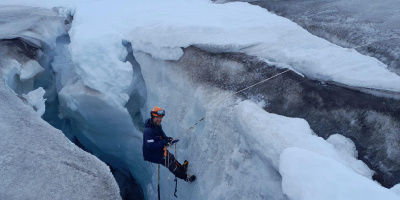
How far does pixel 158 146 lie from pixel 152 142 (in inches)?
4.1

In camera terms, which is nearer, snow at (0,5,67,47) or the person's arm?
the person's arm

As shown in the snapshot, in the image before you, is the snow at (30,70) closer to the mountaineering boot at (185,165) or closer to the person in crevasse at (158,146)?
the person in crevasse at (158,146)

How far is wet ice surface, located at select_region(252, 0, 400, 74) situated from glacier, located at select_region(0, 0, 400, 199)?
0.31m

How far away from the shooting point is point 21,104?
4.13 meters

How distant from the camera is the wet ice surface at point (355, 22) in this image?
4.20 meters

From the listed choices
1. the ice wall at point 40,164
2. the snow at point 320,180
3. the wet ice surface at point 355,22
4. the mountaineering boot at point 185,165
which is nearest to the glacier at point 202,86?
the snow at point 320,180

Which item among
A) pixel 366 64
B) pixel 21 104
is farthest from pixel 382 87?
pixel 21 104

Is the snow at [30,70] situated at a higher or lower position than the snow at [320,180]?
lower

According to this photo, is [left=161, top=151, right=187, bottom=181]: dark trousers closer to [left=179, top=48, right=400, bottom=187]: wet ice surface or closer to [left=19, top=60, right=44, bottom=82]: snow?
[left=179, top=48, right=400, bottom=187]: wet ice surface

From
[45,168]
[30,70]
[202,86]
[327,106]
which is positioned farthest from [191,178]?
[30,70]

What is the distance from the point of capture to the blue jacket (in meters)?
4.18

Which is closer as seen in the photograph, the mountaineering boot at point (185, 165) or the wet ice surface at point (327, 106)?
the wet ice surface at point (327, 106)

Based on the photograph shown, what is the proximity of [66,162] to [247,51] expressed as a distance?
308 cm

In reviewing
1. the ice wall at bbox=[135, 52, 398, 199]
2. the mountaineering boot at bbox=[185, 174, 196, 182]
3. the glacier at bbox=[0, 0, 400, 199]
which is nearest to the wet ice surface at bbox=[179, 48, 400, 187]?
the glacier at bbox=[0, 0, 400, 199]
